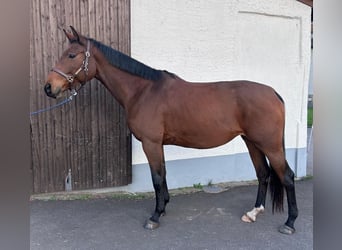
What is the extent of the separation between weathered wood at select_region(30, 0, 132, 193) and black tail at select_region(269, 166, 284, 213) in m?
1.94

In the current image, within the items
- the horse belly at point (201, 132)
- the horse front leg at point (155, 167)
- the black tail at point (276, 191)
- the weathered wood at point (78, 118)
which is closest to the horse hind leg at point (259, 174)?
the black tail at point (276, 191)

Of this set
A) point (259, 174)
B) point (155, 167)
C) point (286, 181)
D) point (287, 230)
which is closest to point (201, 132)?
point (155, 167)

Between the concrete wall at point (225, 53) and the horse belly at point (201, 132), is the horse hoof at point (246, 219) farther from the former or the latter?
the concrete wall at point (225, 53)

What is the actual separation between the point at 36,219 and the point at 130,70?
1.95 metres

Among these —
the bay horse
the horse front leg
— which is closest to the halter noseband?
the bay horse

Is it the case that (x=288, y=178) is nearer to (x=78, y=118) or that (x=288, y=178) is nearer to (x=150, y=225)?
(x=150, y=225)

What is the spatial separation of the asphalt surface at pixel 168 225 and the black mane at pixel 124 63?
162 centimetres

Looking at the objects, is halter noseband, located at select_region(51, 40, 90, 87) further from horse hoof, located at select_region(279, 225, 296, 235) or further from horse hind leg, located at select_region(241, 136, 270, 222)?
horse hoof, located at select_region(279, 225, 296, 235)

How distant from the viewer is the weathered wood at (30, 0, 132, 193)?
420 centimetres

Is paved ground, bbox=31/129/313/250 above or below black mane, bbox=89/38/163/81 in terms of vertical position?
below

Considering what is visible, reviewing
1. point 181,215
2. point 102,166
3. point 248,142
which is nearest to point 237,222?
point 181,215

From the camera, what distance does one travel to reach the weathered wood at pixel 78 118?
4.20 meters

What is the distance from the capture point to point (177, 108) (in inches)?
144

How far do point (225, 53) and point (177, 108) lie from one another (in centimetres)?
190
